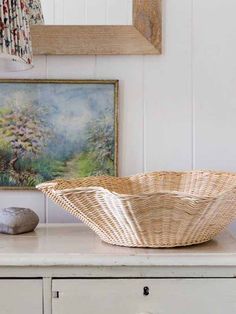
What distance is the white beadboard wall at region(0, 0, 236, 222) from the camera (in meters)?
1.27

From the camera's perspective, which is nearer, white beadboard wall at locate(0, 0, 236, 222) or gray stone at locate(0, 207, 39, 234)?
gray stone at locate(0, 207, 39, 234)

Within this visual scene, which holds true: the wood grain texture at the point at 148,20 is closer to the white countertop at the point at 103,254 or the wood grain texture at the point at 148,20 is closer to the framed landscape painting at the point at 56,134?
the framed landscape painting at the point at 56,134

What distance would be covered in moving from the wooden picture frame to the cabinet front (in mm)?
667

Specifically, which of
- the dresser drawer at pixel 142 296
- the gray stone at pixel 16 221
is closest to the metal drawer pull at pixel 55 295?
the dresser drawer at pixel 142 296

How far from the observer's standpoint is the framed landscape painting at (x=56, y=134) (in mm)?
1267

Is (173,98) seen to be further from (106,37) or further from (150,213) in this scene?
(150,213)

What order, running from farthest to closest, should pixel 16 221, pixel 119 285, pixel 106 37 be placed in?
pixel 106 37, pixel 16 221, pixel 119 285

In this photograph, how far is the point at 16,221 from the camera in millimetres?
1047

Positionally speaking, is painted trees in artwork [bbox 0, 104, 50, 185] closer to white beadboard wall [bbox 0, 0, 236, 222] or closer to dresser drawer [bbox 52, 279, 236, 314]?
white beadboard wall [bbox 0, 0, 236, 222]

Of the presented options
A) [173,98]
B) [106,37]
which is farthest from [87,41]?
[173,98]

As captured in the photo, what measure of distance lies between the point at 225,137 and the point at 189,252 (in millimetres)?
503

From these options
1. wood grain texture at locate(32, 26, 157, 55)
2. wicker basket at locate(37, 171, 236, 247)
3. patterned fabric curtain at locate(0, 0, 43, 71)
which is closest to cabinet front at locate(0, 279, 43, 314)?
wicker basket at locate(37, 171, 236, 247)

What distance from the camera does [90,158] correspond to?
1.27m

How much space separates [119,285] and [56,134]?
1.81ft
